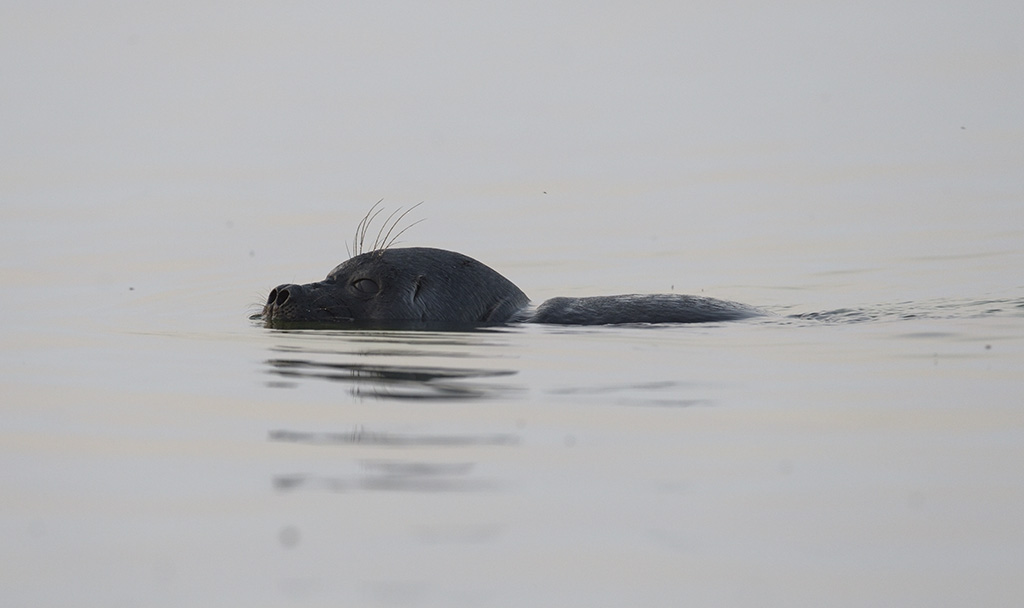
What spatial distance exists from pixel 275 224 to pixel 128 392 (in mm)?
8927

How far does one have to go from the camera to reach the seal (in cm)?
1120

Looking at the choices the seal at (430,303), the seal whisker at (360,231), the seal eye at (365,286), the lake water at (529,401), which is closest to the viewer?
the lake water at (529,401)

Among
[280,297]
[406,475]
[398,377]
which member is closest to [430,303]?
[280,297]

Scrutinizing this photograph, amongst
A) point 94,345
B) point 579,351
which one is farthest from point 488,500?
point 94,345

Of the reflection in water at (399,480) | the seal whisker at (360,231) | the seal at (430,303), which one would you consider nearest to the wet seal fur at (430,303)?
the seal at (430,303)

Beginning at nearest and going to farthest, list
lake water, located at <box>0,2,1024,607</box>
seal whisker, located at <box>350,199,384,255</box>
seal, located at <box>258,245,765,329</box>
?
lake water, located at <box>0,2,1024,607</box>
seal, located at <box>258,245,765,329</box>
seal whisker, located at <box>350,199,384,255</box>

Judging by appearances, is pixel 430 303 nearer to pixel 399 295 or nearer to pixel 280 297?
pixel 399 295

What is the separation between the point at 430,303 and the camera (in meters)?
11.3

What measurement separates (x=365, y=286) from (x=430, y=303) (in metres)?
0.49

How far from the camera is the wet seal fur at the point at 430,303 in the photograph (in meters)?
11.2

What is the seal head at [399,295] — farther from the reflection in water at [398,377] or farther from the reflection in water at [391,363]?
the reflection in water at [398,377]

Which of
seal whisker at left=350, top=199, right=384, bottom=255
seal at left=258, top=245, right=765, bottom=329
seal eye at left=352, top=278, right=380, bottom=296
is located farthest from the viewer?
seal whisker at left=350, top=199, right=384, bottom=255

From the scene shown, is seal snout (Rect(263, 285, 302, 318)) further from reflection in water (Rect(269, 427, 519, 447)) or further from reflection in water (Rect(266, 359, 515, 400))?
reflection in water (Rect(269, 427, 519, 447))

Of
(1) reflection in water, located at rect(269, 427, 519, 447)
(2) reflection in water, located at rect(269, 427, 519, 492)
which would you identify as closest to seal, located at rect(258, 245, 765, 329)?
(1) reflection in water, located at rect(269, 427, 519, 447)
